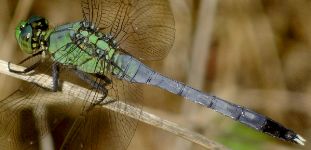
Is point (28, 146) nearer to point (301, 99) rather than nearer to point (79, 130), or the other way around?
point (79, 130)

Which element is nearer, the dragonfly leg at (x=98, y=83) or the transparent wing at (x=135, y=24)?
the dragonfly leg at (x=98, y=83)

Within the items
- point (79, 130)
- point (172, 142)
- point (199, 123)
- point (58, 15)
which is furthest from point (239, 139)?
point (58, 15)

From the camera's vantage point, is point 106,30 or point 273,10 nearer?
point 106,30

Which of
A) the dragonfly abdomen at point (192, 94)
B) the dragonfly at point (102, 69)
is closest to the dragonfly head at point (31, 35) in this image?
the dragonfly at point (102, 69)

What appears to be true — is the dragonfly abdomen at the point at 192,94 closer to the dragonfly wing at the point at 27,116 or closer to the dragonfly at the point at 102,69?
the dragonfly at the point at 102,69

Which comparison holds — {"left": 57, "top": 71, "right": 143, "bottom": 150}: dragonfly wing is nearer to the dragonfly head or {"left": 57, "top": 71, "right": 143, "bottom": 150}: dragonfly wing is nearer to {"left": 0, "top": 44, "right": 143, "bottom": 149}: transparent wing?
{"left": 0, "top": 44, "right": 143, "bottom": 149}: transparent wing

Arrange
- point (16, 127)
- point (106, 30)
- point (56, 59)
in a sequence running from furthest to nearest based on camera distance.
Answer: point (106, 30) < point (56, 59) < point (16, 127)

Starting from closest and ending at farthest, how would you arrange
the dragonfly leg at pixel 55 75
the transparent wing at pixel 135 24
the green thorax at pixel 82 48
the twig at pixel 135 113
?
the twig at pixel 135 113 → the dragonfly leg at pixel 55 75 → the green thorax at pixel 82 48 → the transparent wing at pixel 135 24

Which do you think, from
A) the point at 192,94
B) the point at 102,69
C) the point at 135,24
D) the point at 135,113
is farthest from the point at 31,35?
the point at 192,94
